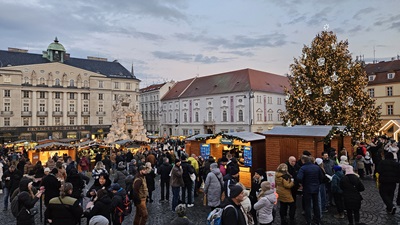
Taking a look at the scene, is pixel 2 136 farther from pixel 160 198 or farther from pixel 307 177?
pixel 307 177

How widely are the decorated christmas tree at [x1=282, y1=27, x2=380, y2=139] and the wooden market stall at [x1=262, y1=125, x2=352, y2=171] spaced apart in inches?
324

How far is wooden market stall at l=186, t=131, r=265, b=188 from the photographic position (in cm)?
1472

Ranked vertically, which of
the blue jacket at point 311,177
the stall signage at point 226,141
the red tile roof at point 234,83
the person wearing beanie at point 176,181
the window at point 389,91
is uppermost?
the red tile roof at point 234,83

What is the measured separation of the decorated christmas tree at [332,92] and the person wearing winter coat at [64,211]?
20.6 m

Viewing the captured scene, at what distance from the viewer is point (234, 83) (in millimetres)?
52844

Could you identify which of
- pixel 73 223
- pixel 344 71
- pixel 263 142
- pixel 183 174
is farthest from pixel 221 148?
pixel 73 223

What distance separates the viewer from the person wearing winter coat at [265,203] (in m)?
6.18

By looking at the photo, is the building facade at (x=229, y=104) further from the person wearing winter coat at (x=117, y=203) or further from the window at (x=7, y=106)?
the person wearing winter coat at (x=117, y=203)

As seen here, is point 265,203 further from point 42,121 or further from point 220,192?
point 42,121

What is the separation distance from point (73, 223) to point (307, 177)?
19.6ft

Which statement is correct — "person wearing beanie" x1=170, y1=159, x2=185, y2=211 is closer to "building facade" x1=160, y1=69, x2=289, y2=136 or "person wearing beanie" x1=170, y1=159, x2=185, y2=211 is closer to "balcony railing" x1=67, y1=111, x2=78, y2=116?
"building facade" x1=160, y1=69, x2=289, y2=136

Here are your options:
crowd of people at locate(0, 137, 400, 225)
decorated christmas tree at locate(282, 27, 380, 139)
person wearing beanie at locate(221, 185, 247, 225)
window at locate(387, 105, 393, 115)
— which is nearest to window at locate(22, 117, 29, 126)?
crowd of people at locate(0, 137, 400, 225)

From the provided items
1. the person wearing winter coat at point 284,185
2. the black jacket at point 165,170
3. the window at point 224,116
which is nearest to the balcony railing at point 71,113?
the window at point 224,116

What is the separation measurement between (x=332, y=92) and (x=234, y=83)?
101ft
